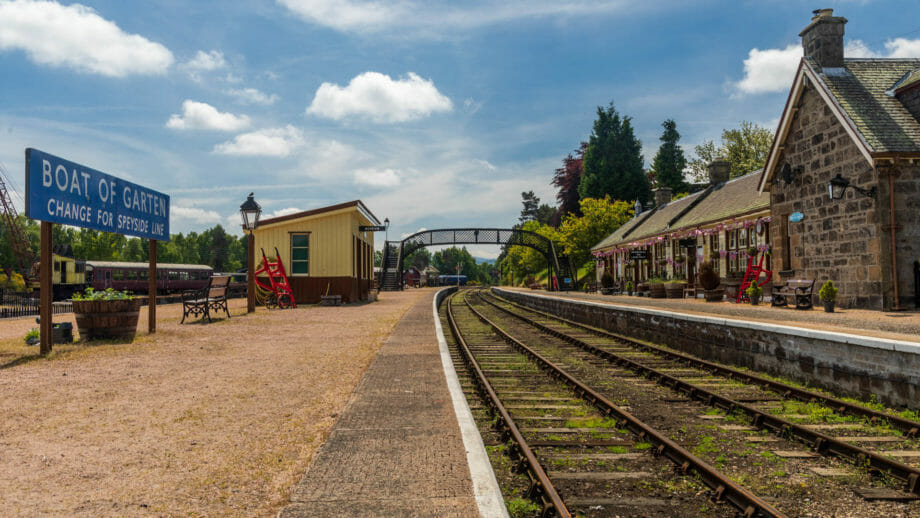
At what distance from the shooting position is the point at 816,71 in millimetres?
15945

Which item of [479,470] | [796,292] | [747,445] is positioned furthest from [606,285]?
[479,470]

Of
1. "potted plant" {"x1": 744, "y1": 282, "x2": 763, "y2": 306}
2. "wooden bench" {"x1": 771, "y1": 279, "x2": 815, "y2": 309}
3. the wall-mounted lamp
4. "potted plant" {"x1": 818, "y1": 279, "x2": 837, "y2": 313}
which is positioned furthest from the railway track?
"potted plant" {"x1": 744, "y1": 282, "x2": 763, "y2": 306}

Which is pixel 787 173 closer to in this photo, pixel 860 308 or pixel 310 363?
pixel 860 308

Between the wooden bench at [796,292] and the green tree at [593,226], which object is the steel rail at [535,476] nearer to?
the wooden bench at [796,292]

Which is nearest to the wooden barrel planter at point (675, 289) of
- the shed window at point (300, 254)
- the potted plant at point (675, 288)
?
the potted plant at point (675, 288)

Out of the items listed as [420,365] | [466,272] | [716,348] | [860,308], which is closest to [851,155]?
[860,308]

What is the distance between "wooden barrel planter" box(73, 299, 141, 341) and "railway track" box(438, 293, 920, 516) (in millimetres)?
8406

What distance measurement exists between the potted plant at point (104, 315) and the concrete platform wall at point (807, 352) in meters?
11.9

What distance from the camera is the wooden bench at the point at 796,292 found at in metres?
14.9

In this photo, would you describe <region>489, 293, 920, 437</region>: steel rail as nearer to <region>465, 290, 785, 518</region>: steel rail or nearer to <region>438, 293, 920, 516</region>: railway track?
<region>438, 293, 920, 516</region>: railway track

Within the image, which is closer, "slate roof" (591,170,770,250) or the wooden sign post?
the wooden sign post

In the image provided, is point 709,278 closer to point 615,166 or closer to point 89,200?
point 89,200

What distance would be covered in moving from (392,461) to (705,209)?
2636cm

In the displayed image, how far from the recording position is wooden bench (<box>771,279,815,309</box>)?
14922 mm
